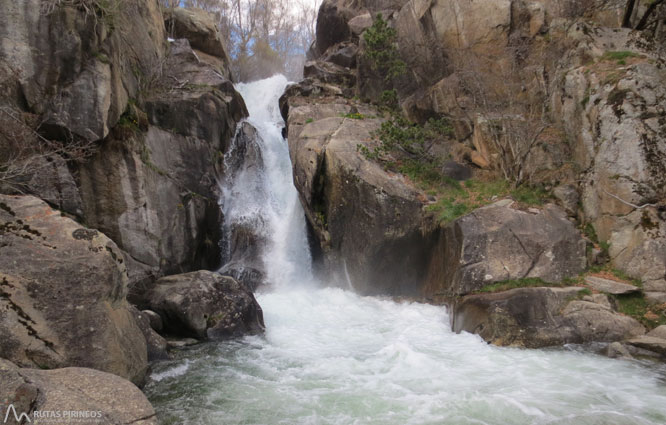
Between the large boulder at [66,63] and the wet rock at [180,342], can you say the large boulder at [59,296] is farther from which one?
the large boulder at [66,63]

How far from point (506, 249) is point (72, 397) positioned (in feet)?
37.0

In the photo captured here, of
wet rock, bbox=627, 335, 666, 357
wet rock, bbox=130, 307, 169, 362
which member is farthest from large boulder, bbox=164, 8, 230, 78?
wet rock, bbox=627, 335, 666, 357

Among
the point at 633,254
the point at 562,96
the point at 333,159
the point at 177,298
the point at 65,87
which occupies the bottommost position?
the point at 177,298

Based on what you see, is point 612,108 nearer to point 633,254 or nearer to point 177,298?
point 633,254

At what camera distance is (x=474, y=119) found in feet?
58.5

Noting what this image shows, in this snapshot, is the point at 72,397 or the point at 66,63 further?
the point at 66,63

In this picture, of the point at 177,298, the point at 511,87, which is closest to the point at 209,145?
the point at 177,298

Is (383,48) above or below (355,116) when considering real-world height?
above

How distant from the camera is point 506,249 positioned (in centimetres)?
1215

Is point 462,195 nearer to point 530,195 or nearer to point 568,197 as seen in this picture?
point 530,195

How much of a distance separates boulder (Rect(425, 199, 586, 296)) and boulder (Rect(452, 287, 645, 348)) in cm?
107

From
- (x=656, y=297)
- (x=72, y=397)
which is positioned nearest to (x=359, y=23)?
(x=656, y=297)

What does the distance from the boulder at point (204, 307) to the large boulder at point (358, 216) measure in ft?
16.3

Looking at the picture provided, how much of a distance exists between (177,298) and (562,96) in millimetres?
15301
